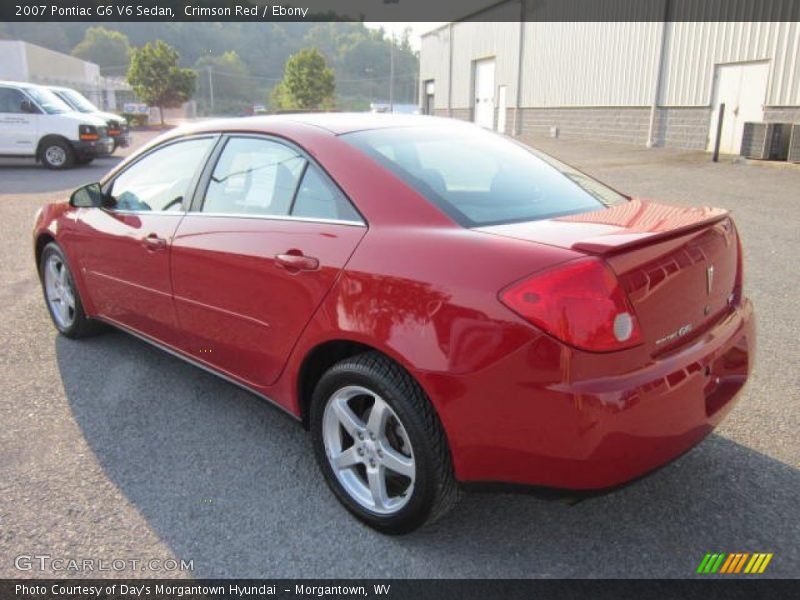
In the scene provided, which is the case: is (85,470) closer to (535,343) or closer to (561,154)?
(535,343)

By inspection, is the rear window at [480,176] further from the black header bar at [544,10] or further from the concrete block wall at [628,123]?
the concrete block wall at [628,123]

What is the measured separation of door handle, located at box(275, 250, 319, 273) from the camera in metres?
2.57

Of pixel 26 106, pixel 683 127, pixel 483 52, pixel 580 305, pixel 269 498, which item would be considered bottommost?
pixel 269 498

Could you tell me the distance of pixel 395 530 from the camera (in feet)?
8.04

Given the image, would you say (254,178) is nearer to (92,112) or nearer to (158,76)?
(92,112)

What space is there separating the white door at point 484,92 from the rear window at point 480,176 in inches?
1184

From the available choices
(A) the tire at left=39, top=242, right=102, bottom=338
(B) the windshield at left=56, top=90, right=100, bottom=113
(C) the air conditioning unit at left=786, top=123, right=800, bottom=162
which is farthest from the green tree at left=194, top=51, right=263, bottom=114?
(A) the tire at left=39, top=242, right=102, bottom=338

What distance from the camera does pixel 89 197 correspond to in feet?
13.1

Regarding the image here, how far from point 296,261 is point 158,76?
56.6 metres

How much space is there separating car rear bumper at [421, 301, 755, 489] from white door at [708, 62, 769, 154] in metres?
16.7

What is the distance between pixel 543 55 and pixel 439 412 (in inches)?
1094

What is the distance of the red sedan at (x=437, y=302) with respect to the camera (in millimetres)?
1990

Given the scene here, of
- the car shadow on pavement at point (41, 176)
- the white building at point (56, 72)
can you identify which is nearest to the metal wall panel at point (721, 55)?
the car shadow on pavement at point (41, 176)

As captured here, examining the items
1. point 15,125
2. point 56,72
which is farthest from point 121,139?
point 56,72
